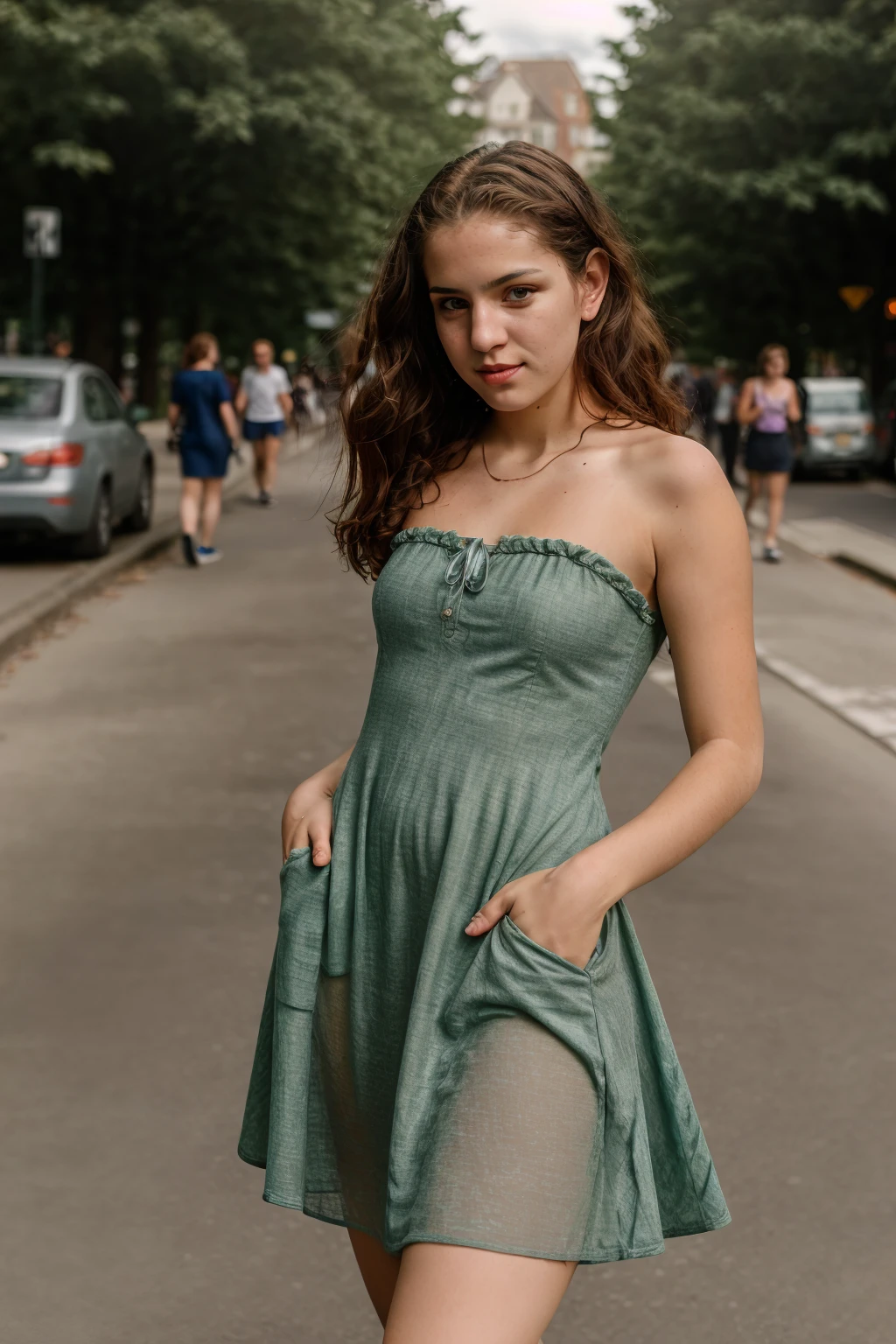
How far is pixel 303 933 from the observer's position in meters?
2.11

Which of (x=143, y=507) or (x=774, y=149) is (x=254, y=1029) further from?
(x=774, y=149)

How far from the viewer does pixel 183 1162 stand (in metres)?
3.71

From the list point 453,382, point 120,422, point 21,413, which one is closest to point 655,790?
point 453,382

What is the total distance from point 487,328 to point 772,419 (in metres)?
13.9

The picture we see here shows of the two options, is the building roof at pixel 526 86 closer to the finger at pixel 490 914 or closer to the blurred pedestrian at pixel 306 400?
the blurred pedestrian at pixel 306 400

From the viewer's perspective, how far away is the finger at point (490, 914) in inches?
75.5

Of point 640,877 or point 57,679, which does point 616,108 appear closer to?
point 57,679

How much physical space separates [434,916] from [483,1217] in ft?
1.06

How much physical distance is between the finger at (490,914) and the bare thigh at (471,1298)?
1.06 feet

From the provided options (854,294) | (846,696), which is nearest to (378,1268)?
(846,696)

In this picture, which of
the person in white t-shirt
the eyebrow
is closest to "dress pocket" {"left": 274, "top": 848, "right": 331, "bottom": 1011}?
the eyebrow

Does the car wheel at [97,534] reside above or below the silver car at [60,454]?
below

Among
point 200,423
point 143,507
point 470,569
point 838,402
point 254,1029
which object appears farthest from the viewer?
point 838,402

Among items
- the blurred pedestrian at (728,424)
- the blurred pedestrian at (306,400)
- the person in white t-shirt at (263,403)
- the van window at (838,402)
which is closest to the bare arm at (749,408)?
the blurred pedestrian at (306,400)
